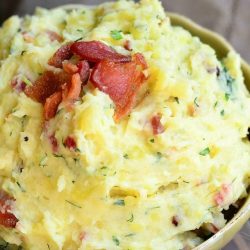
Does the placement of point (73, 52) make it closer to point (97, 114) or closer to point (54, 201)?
point (97, 114)

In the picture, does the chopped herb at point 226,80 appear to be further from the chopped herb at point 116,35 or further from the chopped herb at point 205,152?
the chopped herb at point 116,35

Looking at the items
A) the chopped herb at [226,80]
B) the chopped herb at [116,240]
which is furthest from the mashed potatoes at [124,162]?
the chopped herb at [226,80]

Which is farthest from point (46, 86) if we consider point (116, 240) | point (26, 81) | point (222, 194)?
point (222, 194)

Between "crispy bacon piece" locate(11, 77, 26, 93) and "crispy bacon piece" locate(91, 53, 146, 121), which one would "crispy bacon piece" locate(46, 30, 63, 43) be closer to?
"crispy bacon piece" locate(11, 77, 26, 93)

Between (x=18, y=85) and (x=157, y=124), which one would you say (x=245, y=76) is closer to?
(x=157, y=124)

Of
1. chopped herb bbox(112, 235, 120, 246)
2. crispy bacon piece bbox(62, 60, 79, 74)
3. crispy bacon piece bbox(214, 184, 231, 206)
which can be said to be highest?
crispy bacon piece bbox(62, 60, 79, 74)

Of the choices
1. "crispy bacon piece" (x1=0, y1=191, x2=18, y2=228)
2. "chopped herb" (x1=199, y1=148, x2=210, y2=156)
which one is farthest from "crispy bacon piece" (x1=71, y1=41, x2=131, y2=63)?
"crispy bacon piece" (x1=0, y1=191, x2=18, y2=228)
